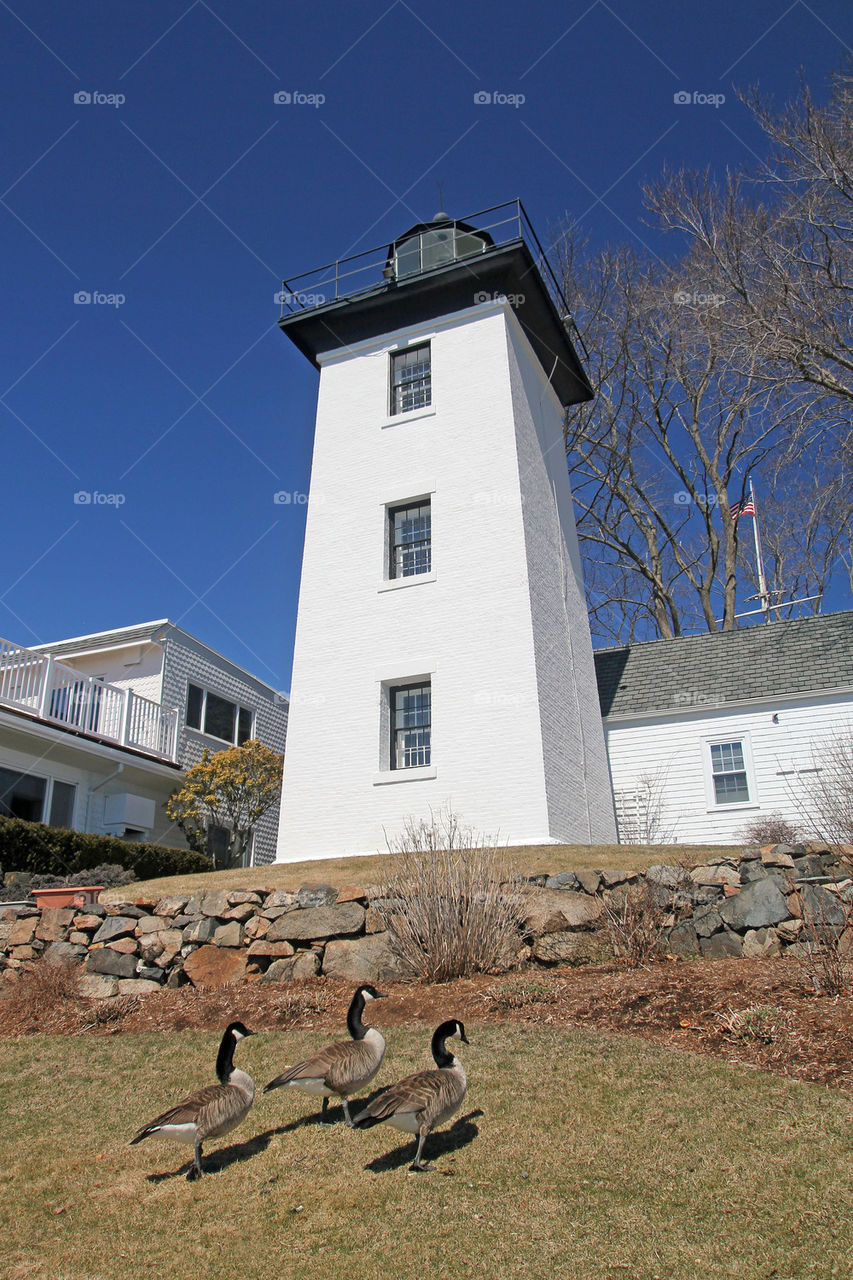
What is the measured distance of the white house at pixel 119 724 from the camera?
17.0 metres

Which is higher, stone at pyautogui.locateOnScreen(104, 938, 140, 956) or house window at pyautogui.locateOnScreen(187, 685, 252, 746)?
house window at pyautogui.locateOnScreen(187, 685, 252, 746)

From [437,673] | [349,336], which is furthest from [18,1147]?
[349,336]

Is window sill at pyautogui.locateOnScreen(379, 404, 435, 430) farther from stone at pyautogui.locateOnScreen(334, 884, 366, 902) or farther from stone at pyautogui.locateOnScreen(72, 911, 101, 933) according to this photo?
stone at pyautogui.locateOnScreen(72, 911, 101, 933)

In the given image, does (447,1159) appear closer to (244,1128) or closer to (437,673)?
(244,1128)

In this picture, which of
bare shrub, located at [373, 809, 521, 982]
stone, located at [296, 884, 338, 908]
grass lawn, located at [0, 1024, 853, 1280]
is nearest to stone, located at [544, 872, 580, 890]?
bare shrub, located at [373, 809, 521, 982]

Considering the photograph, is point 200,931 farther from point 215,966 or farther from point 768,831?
point 768,831

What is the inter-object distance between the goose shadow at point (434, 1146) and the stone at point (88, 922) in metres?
6.14

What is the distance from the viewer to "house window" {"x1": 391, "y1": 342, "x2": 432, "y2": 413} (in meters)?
18.7

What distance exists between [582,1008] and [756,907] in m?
2.69

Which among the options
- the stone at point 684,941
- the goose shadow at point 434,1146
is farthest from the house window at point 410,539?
the goose shadow at point 434,1146

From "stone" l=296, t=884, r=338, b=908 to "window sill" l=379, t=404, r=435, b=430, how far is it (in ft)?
34.1

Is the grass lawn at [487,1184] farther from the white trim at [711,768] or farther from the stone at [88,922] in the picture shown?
the white trim at [711,768]

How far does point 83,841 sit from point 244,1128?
9.44 m

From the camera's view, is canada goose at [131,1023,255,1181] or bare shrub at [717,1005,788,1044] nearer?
canada goose at [131,1023,255,1181]
